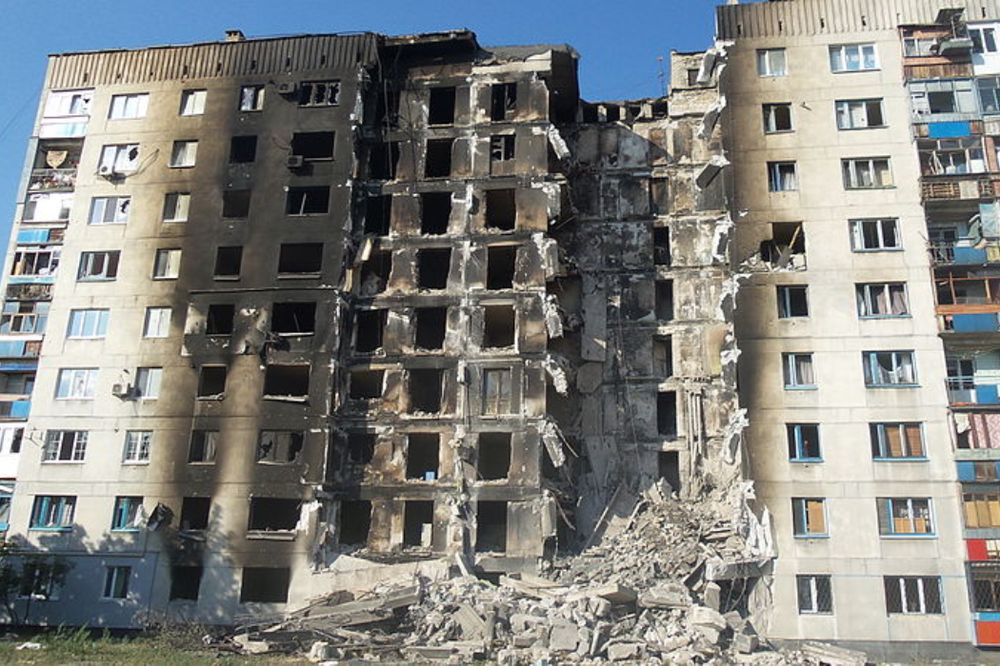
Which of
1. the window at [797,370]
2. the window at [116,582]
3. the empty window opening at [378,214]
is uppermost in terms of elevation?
the empty window opening at [378,214]

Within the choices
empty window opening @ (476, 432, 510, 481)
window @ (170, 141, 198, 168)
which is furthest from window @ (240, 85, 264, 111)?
empty window opening @ (476, 432, 510, 481)

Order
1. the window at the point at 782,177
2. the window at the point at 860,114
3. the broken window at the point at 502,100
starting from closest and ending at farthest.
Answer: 1. the window at the point at 782,177
2. the window at the point at 860,114
3. the broken window at the point at 502,100

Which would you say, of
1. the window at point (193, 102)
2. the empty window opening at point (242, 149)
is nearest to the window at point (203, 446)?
the empty window opening at point (242, 149)

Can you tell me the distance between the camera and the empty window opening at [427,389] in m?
43.3

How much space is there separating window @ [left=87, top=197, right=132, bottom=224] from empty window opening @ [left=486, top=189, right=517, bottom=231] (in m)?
19.6

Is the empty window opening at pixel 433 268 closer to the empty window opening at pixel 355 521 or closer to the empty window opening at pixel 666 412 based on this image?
the empty window opening at pixel 355 521

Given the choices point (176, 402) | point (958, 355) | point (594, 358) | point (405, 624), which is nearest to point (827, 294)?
point (958, 355)

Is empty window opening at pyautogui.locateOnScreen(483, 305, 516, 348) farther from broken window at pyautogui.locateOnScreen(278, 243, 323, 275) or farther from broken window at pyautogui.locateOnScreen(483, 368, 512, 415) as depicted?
broken window at pyautogui.locateOnScreen(278, 243, 323, 275)

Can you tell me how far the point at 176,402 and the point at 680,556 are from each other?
25.1 metres

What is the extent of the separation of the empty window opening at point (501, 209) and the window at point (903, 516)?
73.2 ft

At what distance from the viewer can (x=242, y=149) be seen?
47156 mm

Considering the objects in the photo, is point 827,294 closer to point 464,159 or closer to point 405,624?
point 464,159

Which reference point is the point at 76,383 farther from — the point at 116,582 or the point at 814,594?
the point at 814,594

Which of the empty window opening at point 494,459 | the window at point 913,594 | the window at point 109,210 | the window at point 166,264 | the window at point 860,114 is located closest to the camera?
the window at point 913,594
